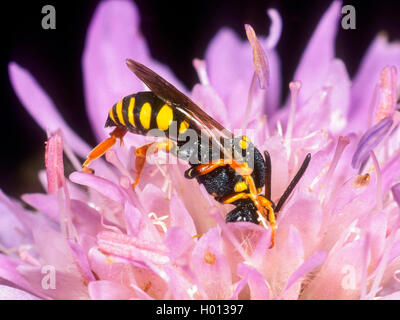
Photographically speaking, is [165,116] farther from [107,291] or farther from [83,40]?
[83,40]

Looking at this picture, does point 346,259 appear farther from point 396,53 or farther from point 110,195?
point 396,53

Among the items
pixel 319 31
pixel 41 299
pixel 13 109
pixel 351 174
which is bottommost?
pixel 41 299

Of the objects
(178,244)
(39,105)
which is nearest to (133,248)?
(178,244)

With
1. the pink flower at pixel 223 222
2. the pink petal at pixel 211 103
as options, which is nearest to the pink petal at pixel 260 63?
the pink flower at pixel 223 222

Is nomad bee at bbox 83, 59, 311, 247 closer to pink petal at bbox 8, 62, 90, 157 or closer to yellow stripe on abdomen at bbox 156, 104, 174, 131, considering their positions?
yellow stripe on abdomen at bbox 156, 104, 174, 131

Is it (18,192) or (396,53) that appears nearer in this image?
(18,192)

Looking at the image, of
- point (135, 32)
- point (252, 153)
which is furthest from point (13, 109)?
point (252, 153)
